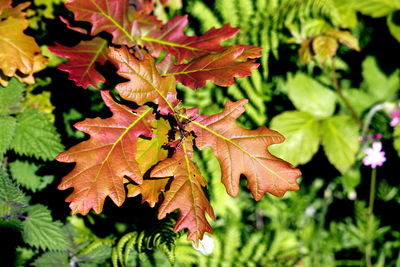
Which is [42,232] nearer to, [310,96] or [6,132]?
[6,132]

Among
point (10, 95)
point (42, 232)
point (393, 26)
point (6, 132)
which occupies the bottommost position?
point (42, 232)

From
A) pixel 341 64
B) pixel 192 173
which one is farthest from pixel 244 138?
pixel 341 64

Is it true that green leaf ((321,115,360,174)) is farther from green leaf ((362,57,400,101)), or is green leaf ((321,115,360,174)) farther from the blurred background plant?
green leaf ((362,57,400,101))

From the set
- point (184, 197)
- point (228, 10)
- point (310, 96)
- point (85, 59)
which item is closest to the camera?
point (184, 197)

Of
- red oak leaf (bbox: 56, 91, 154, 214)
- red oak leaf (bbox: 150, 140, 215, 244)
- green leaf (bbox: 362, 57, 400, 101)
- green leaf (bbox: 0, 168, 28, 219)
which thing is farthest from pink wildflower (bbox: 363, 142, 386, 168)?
green leaf (bbox: 0, 168, 28, 219)

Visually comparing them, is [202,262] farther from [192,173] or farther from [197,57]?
[197,57]

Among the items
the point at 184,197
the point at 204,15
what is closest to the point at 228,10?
the point at 204,15
